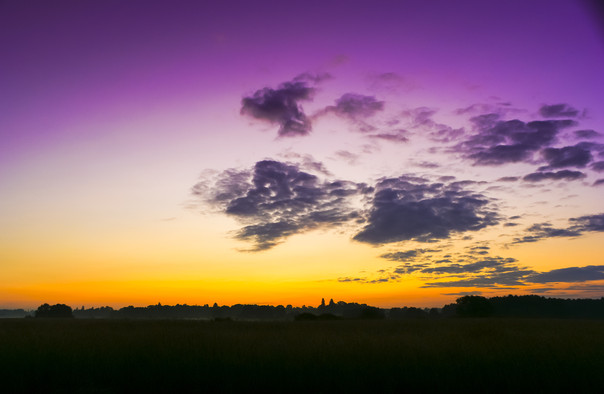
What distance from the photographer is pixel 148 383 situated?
9.38 meters

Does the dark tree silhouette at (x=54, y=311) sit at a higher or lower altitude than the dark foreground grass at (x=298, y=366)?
higher

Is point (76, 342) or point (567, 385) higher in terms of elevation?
point (76, 342)

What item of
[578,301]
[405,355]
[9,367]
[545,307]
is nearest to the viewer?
[9,367]

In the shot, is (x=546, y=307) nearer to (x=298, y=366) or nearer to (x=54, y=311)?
(x=298, y=366)

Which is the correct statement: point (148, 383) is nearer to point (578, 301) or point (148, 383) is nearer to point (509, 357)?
point (509, 357)

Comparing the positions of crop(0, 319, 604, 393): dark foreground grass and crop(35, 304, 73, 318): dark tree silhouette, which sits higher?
crop(35, 304, 73, 318): dark tree silhouette

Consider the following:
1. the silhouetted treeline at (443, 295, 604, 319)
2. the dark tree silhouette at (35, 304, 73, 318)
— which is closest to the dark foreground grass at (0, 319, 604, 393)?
the silhouetted treeline at (443, 295, 604, 319)

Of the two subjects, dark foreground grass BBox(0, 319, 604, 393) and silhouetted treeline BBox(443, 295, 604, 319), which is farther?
silhouetted treeline BBox(443, 295, 604, 319)

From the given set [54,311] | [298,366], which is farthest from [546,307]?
[54,311]

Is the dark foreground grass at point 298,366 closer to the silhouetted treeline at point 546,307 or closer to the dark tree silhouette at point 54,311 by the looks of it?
the silhouetted treeline at point 546,307

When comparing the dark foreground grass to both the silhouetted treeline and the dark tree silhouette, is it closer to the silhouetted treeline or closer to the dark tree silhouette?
the silhouetted treeline

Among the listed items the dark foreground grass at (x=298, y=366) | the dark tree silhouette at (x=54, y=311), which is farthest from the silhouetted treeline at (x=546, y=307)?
the dark tree silhouette at (x=54, y=311)

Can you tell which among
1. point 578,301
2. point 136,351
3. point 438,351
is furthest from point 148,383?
point 578,301

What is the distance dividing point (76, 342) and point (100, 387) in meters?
5.99
